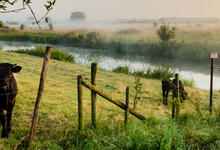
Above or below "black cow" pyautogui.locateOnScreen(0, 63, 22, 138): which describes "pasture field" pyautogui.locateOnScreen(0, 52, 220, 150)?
below

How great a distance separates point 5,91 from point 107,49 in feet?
89.7

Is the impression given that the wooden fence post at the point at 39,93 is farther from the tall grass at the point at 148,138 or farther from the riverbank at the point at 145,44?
the riverbank at the point at 145,44

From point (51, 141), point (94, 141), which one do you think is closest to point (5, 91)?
point (51, 141)

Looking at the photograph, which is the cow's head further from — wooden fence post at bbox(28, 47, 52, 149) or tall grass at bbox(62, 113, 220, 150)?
tall grass at bbox(62, 113, 220, 150)

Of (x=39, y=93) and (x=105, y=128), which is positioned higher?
(x=39, y=93)

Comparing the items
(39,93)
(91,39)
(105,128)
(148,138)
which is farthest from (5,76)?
(91,39)

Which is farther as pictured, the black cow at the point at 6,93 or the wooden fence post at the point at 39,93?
the black cow at the point at 6,93

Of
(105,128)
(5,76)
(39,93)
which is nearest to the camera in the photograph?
(39,93)

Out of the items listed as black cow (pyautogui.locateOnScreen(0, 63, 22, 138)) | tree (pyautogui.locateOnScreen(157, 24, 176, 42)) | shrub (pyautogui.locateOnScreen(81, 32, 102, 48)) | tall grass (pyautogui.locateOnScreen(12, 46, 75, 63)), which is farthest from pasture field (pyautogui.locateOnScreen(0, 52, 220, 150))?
shrub (pyautogui.locateOnScreen(81, 32, 102, 48))

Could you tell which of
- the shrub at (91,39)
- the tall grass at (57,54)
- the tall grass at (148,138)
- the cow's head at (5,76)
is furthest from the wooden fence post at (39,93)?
the shrub at (91,39)

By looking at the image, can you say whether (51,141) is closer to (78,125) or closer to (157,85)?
(78,125)

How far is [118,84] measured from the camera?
1093cm

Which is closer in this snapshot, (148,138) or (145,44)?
(148,138)

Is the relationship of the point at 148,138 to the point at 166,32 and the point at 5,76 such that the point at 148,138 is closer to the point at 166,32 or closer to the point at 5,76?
the point at 5,76
